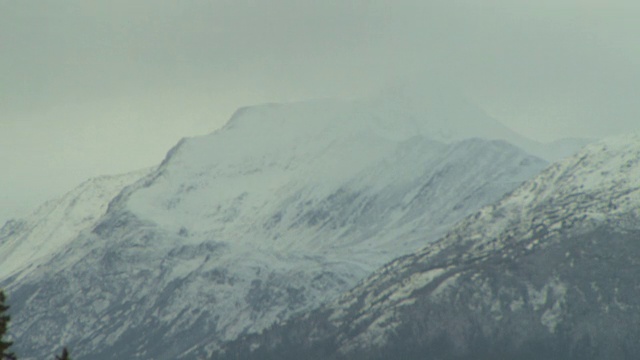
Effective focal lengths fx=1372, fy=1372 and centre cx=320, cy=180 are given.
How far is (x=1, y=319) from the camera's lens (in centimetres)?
8262

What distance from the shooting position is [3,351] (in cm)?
8338

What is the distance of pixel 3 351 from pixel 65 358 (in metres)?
3.99

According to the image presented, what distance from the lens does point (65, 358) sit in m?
82.6

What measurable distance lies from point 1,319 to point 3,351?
7.07ft

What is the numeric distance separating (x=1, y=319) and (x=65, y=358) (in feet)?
14.8
